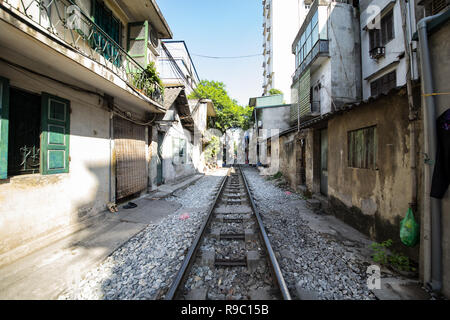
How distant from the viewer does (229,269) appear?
3055 millimetres

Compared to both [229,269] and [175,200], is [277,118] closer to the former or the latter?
[175,200]

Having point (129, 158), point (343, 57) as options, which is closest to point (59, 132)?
point (129, 158)

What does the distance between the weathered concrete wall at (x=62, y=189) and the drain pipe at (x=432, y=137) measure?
6340 mm

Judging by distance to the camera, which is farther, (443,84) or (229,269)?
(229,269)

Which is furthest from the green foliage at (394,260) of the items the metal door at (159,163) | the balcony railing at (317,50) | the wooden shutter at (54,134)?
the balcony railing at (317,50)

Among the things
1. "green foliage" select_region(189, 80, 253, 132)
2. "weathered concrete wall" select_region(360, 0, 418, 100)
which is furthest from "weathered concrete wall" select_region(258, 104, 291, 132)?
"weathered concrete wall" select_region(360, 0, 418, 100)

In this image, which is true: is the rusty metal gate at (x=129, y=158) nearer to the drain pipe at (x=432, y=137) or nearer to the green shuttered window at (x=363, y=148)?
the green shuttered window at (x=363, y=148)

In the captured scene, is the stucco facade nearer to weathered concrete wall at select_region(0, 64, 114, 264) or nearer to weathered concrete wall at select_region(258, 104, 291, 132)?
weathered concrete wall at select_region(0, 64, 114, 264)

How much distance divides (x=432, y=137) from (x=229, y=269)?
3.50m

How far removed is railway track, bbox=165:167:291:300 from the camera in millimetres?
2469

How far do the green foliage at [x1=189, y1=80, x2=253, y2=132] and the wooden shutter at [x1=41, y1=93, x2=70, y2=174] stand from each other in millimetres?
22851

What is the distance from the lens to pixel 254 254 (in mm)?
3283

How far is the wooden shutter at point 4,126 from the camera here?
10.2 feet

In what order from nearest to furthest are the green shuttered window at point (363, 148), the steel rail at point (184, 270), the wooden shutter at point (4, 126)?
the steel rail at point (184, 270)
the wooden shutter at point (4, 126)
the green shuttered window at point (363, 148)
